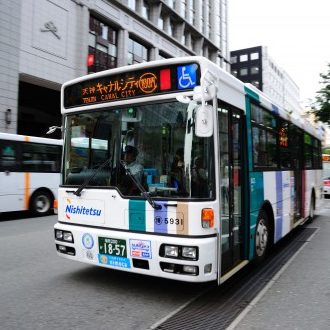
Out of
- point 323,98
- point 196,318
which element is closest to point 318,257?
point 196,318

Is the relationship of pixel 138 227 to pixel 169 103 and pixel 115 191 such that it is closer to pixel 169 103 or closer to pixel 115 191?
pixel 115 191

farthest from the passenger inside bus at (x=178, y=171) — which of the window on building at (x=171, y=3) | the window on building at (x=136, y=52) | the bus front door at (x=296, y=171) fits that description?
the window on building at (x=171, y=3)

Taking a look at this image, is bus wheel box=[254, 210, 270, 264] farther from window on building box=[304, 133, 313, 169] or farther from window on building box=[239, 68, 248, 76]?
window on building box=[239, 68, 248, 76]

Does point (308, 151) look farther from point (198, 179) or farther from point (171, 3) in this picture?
point (171, 3)

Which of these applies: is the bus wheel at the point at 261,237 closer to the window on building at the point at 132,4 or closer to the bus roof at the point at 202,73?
the bus roof at the point at 202,73

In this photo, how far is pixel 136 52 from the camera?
31453 millimetres

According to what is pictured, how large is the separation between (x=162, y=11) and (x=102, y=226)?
34.6 m

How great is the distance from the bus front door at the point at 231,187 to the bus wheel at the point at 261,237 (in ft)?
2.19

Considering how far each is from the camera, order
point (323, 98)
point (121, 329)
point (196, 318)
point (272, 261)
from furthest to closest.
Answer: point (323, 98) < point (272, 261) < point (196, 318) < point (121, 329)

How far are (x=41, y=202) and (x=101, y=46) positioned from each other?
17101 millimetres

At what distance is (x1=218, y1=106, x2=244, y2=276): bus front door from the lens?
4742 millimetres

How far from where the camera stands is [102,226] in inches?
190

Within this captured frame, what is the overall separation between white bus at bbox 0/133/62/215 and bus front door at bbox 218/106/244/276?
8.82m

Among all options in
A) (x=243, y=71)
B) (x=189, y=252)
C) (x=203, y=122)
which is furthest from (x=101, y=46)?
(x=243, y=71)
